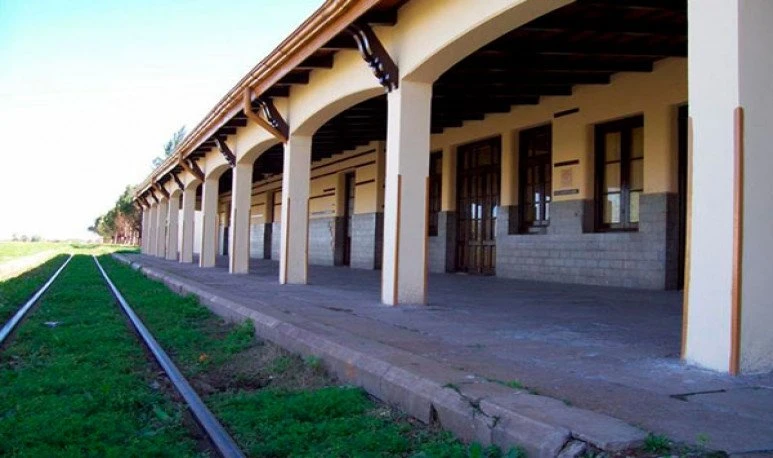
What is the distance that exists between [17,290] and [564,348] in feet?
41.9

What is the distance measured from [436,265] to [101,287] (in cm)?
867

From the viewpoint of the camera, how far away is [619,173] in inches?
535

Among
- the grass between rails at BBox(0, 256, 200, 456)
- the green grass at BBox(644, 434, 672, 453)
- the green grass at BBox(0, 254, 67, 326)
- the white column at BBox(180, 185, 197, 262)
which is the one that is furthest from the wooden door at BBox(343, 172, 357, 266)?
the green grass at BBox(644, 434, 672, 453)

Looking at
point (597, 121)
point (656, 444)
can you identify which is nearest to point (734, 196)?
point (656, 444)

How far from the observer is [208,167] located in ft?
72.7

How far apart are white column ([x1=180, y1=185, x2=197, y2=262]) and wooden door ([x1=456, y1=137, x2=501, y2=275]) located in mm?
11804

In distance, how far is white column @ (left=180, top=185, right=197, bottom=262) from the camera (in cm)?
2588

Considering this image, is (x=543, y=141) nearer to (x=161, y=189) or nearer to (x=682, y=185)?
(x=682, y=185)

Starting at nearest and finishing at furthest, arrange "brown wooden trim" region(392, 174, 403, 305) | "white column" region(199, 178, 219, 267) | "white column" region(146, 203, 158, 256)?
"brown wooden trim" region(392, 174, 403, 305) → "white column" region(199, 178, 219, 267) → "white column" region(146, 203, 158, 256)

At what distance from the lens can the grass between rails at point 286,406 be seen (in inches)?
160

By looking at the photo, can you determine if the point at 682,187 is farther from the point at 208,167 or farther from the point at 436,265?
the point at 208,167

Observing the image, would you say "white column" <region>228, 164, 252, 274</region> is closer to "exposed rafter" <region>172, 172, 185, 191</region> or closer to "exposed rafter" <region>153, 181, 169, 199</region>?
"exposed rafter" <region>172, 172, 185, 191</region>

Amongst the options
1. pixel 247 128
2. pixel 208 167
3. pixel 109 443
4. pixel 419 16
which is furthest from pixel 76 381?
pixel 208 167

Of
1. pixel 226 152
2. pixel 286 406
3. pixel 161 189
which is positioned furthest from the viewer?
pixel 161 189
